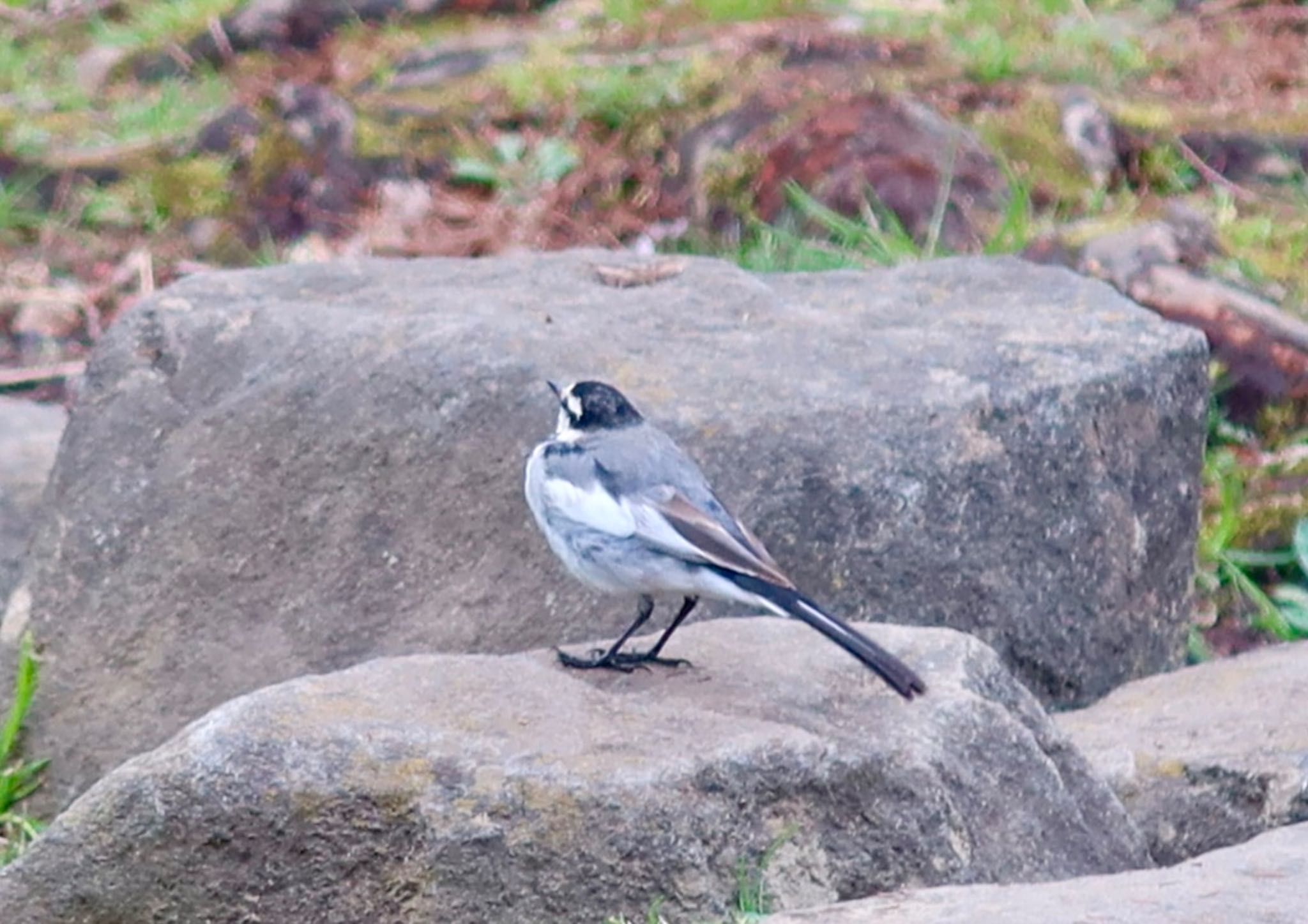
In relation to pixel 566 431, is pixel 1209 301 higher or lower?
lower

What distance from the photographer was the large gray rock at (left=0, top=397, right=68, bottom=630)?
516 centimetres

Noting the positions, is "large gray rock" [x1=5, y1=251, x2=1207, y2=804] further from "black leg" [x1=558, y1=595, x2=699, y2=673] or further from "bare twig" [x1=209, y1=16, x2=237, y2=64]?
"bare twig" [x1=209, y1=16, x2=237, y2=64]

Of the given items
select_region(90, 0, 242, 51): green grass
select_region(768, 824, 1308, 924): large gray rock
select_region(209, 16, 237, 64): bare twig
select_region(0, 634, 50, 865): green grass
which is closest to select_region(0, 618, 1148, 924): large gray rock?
select_region(768, 824, 1308, 924): large gray rock

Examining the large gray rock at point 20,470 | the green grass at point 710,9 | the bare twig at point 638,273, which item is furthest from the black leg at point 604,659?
the green grass at point 710,9

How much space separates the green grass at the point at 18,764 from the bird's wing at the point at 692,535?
1.67 metres

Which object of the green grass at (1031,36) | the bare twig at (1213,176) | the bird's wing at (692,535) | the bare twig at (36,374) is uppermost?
the bird's wing at (692,535)

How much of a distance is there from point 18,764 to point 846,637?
7.15 ft

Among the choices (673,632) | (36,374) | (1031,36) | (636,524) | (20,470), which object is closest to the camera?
(636,524)

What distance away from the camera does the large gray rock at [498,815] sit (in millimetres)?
3008

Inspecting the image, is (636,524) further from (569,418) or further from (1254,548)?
(1254,548)

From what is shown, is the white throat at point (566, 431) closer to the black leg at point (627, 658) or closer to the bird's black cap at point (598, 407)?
the bird's black cap at point (598, 407)

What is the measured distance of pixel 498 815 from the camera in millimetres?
3012

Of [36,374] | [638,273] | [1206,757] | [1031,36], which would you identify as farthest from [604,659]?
[1031,36]

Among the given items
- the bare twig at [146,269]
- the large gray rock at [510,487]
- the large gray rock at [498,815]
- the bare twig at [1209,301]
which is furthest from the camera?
the bare twig at [146,269]
